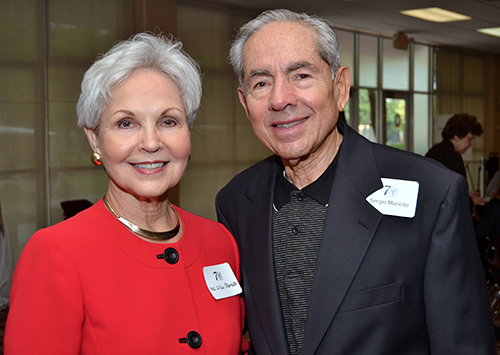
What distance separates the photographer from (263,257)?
1575mm

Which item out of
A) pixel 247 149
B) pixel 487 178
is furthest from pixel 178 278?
pixel 487 178

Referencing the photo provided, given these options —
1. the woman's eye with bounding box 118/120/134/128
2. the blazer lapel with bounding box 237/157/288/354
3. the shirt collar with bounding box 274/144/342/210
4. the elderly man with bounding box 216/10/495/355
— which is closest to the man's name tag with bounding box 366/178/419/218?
the elderly man with bounding box 216/10/495/355

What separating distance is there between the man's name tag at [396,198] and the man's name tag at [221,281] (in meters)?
0.50

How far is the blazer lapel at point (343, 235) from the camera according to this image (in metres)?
1.38

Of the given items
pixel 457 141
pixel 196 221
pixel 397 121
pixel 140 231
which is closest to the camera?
pixel 140 231

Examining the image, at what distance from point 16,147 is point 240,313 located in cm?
515

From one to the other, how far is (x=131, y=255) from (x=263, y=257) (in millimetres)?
427

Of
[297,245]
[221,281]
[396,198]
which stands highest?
[396,198]

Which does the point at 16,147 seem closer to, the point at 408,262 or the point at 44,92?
the point at 44,92

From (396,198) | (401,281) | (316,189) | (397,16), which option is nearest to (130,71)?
(316,189)

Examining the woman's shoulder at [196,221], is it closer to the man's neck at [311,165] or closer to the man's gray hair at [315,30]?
the man's neck at [311,165]

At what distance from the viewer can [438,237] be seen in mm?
1373

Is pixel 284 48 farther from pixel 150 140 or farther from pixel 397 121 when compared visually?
pixel 397 121

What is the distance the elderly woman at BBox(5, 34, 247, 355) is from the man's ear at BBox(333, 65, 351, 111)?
482 mm
